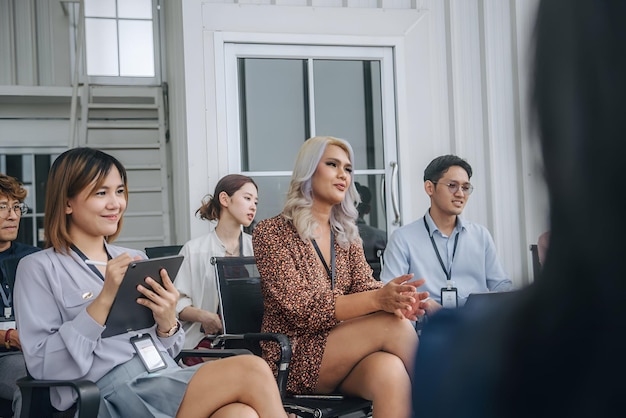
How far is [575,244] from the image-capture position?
0.41 meters

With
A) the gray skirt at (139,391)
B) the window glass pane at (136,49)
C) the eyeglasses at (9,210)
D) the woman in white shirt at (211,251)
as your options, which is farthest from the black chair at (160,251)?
the window glass pane at (136,49)

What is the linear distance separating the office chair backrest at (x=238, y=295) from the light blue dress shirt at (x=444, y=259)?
670 millimetres

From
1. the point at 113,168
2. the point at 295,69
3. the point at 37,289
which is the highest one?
the point at 295,69

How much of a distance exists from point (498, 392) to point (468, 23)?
4500 millimetres

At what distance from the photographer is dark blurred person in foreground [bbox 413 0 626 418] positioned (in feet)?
1.33

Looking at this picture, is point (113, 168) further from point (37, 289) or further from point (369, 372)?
point (369, 372)

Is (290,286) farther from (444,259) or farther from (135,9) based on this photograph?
(135,9)

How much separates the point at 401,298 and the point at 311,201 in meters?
0.64

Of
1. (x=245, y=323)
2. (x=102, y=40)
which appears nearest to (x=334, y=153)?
(x=245, y=323)

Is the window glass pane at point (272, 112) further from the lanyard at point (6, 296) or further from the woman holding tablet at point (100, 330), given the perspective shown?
the woman holding tablet at point (100, 330)

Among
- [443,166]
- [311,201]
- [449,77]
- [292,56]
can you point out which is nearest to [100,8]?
[292,56]

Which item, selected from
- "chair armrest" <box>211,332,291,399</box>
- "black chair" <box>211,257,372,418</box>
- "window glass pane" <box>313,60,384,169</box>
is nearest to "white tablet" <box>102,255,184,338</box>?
"chair armrest" <box>211,332,291,399</box>

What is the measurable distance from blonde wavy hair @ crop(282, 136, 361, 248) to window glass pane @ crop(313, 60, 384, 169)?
1496mm

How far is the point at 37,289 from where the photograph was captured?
82.0 inches
